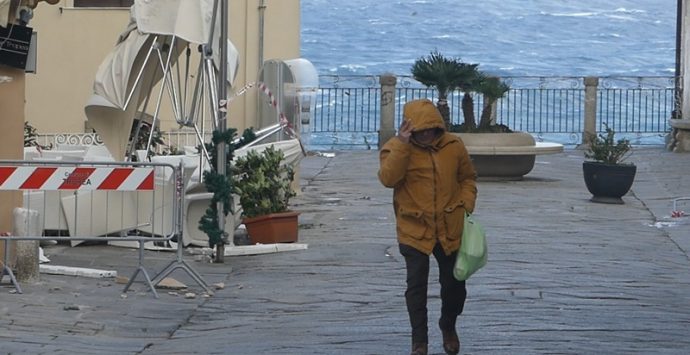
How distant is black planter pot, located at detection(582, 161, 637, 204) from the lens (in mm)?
19703

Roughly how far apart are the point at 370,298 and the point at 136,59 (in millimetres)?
5149

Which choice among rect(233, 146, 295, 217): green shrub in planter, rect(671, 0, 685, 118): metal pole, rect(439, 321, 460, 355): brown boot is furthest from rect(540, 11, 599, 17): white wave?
rect(439, 321, 460, 355): brown boot

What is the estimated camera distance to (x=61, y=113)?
22.0 metres

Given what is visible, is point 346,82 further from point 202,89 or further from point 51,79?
point 202,89

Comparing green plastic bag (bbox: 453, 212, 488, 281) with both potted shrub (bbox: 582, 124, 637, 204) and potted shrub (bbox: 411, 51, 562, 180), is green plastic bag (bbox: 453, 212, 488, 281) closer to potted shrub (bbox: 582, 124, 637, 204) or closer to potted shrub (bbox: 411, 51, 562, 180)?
potted shrub (bbox: 582, 124, 637, 204)

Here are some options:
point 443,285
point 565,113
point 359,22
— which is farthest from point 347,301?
point 359,22

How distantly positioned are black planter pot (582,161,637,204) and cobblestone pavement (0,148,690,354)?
49.0 inches

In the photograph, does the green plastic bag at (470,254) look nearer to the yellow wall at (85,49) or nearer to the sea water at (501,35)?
the yellow wall at (85,49)

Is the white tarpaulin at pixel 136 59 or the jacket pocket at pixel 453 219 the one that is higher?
the white tarpaulin at pixel 136 59

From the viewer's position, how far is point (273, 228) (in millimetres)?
15297

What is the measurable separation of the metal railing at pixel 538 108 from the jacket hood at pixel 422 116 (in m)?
23.3

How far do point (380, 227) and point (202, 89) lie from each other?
2.95 m

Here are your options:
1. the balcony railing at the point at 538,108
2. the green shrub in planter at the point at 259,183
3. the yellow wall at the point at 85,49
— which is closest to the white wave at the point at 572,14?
the balcony railing at the point at 538,108

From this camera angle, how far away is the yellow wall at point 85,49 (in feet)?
70.7
